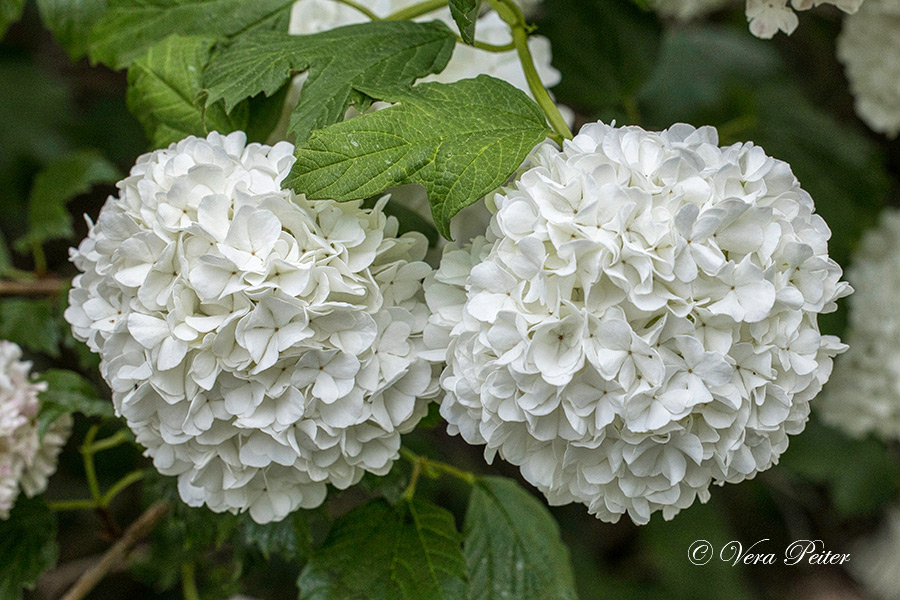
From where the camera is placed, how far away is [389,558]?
101cm

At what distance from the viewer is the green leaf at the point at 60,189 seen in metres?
1.45

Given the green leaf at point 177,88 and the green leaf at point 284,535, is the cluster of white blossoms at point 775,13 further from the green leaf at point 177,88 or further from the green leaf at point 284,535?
the green leaf at point 284,535

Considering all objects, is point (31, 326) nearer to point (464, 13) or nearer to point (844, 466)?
point (464, 13)

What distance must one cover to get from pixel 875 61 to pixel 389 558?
1.34 m

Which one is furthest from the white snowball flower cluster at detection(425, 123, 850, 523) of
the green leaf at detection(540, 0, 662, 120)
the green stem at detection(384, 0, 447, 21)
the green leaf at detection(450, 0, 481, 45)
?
the green leaf at detection(540, 0, 662, 120)

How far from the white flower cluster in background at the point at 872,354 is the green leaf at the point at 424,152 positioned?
Result: 3.83ft

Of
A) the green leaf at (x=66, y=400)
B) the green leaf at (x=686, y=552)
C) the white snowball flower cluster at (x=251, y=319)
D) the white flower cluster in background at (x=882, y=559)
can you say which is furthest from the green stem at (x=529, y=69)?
the white flower cluster in background at (x=882, y=559)

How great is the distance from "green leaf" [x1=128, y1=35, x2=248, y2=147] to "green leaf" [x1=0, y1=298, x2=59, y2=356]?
50 centimetres

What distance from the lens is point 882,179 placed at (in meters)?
1.85

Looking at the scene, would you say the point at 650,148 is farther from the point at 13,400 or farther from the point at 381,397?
the point at 13,400

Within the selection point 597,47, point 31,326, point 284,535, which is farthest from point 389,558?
point 597,47

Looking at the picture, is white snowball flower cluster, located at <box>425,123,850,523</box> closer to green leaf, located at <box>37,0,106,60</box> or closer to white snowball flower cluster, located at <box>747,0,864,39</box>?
white snowball flower cluster, located at <box>747,0,864,39</box>

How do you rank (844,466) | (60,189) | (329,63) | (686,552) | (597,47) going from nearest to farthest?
(329,63) → (60,189) → (597,47) → (844,466) → (686,552)

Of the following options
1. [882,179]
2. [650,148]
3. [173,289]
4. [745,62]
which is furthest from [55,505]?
[745,62]
